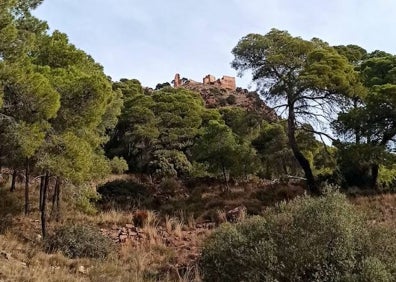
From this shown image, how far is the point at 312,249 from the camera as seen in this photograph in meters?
7.79

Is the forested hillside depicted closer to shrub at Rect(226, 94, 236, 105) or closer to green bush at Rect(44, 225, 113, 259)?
green bush at Rect(44, 225, 113, 259)

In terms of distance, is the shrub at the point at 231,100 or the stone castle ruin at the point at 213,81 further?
the stone castle ruin at the point at 213,81

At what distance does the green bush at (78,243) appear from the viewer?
12.3 metres

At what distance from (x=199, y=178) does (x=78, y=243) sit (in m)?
13.1

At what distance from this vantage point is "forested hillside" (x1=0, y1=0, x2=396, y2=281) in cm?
831

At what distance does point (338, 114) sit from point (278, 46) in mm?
3904

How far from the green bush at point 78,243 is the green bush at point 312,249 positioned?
444 cm

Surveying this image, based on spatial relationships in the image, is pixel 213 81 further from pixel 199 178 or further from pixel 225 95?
pixel 199 178

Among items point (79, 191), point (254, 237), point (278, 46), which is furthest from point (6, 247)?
point (278, 46)

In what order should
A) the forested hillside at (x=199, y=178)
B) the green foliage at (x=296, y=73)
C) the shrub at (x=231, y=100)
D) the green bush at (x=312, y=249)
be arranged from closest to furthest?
the green bush at (x=312, y=249) < the forested hillside at (x=199, y=178) < the green foliage at (x=296, y=73) < the shrub at (x=231, y=100)

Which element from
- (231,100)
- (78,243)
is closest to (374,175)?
(78,243)

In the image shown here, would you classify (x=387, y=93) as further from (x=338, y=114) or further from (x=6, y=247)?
(x=6, y=247)

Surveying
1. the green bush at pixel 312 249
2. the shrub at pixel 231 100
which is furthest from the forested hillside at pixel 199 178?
the shrub at pixel 231 100

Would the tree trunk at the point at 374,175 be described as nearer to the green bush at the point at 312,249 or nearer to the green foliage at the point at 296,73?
the green foliage at the point at 296,73
